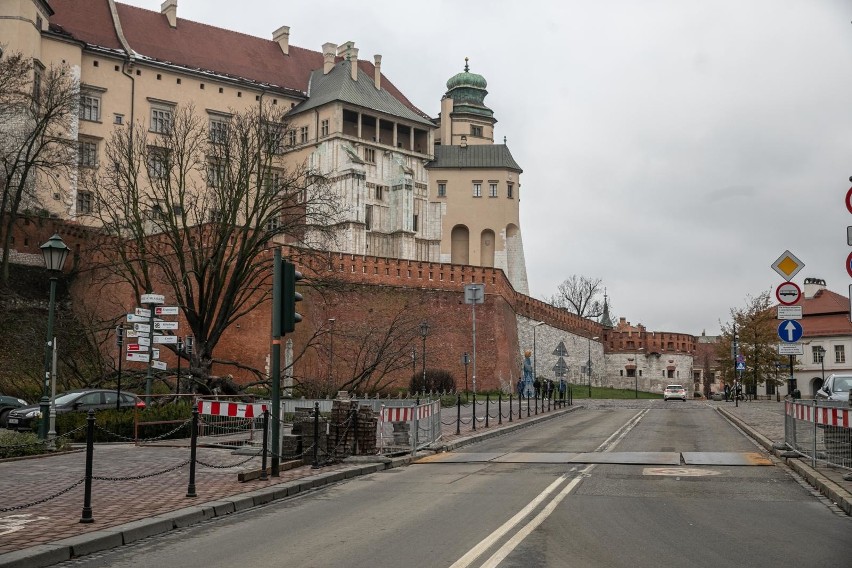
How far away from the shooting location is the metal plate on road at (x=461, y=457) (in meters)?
17.7

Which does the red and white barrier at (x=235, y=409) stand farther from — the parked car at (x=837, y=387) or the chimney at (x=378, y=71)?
the chimney at (x=378, y=71)

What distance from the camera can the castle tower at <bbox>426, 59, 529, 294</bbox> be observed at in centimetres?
8206

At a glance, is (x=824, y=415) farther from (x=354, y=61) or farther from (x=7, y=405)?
(x=354, y=61)

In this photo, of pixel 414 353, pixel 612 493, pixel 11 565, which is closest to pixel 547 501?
pixel 612 493

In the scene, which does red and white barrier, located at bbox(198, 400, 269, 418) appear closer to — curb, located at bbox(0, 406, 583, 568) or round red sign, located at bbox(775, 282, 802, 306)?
curb, located at bbox(0, 406, 583, 568)

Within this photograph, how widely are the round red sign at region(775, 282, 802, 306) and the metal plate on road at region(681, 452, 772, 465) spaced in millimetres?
2936

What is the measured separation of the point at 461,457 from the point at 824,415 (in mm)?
6994

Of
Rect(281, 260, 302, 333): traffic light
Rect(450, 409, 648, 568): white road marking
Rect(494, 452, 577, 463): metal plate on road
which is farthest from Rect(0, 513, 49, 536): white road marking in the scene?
Rect(494, 452, 577, 463): metal plate on road

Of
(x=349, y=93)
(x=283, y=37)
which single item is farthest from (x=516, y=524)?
(x=283, y=37)

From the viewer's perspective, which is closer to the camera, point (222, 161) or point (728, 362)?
point (222, 161)

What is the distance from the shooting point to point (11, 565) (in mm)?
7883

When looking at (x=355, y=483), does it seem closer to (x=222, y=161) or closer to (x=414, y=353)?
(x=222, y=161)

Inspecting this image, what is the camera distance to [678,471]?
15234 millimetres

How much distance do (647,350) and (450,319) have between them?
121ft
